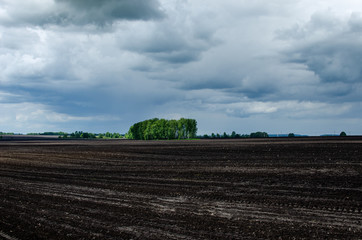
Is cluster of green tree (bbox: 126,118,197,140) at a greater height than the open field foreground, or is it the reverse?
cluster of green tree (bbox: 126,118,197,140)

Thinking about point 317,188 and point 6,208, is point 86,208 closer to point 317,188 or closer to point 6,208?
point 6,208

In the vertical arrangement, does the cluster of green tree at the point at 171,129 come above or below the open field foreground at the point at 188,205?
above

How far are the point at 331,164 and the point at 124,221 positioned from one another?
19.2 m

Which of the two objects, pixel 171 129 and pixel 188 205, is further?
pixel 171 129

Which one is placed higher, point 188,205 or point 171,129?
point 171,129

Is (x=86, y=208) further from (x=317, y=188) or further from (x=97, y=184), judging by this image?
(x=317, y=188)

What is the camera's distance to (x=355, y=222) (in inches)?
430

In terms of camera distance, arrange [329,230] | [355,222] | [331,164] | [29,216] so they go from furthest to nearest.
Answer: [331,164] < [29,216] < [355,222] < [329,230]

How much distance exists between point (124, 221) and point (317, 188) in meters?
10.4

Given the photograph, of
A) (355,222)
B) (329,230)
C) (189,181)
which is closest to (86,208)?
(189,181)

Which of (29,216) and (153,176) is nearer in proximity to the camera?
(29,216)

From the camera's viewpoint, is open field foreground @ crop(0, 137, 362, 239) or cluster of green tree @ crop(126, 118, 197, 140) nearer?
open field foreground @ crop(0, 137, 362, 239)

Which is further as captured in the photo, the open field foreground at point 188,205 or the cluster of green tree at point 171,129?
the cluster of green tree at point 171,129

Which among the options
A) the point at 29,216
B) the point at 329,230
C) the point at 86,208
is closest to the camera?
the point at 329,230
